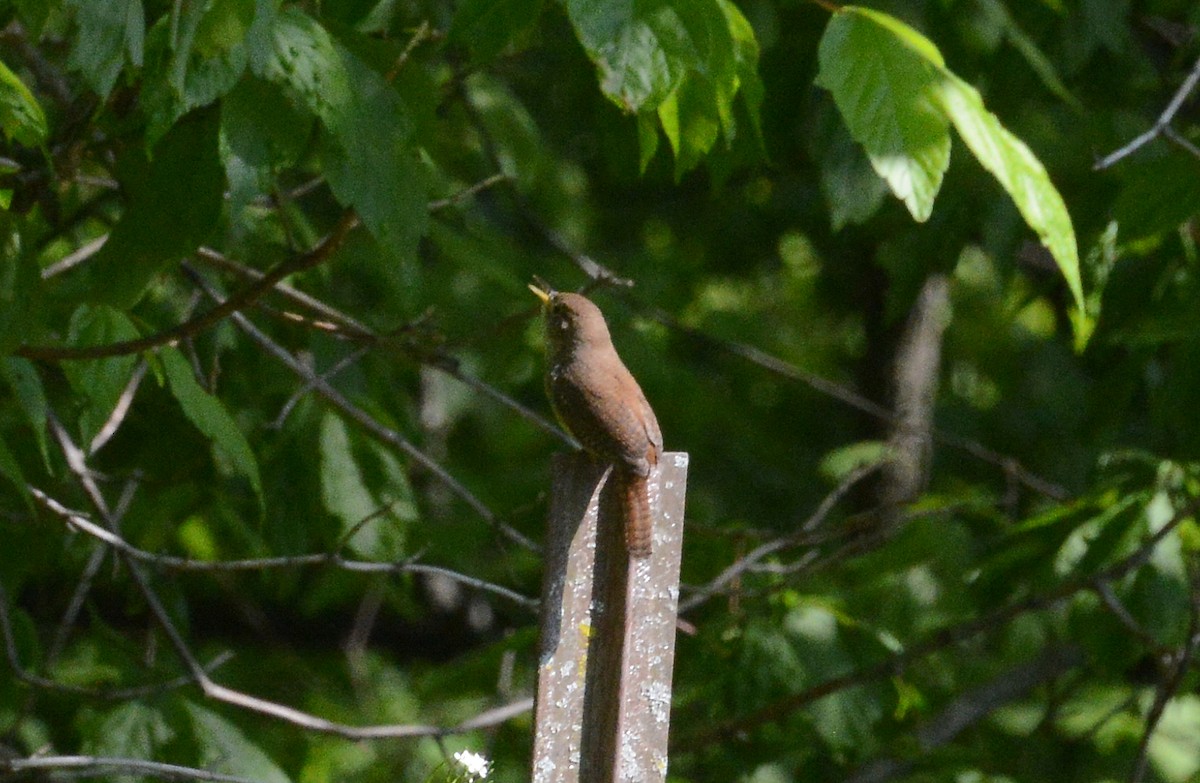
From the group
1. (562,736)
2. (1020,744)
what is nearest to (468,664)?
(1020,744)

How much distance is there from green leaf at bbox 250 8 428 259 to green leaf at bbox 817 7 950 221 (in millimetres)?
578

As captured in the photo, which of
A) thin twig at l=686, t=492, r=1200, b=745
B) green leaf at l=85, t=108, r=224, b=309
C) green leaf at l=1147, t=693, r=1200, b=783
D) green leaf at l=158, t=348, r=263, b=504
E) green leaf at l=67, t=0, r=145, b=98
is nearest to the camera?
green leaf at l=67, t=0, r=145, b=98

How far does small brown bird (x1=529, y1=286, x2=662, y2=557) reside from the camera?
1.72 meters

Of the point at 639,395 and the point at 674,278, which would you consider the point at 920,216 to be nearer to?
the point at 639,395

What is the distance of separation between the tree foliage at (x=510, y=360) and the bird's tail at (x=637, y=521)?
49 cm

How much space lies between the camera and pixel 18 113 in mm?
1883

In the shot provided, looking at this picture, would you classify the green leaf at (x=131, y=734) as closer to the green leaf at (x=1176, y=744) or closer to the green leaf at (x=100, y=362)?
the green leaf at (x=100, y=362)

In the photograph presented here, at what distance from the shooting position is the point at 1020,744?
4648 millimetres

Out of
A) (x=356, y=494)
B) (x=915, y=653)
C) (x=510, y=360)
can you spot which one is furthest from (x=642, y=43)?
(x=510, y=360)

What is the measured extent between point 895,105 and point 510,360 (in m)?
2.59

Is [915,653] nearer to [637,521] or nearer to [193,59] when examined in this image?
[637,521]

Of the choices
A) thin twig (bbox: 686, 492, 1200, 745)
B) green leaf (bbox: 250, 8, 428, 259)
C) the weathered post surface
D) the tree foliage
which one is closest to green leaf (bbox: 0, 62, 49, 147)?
the tree foliage

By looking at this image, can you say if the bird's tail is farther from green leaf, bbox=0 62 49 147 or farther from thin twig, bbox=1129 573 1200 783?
thin twig, bbox=1129 573 1200 783

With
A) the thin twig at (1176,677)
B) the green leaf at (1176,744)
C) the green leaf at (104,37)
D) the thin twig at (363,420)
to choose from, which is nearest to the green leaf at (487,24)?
the green leaf at (104,37)
